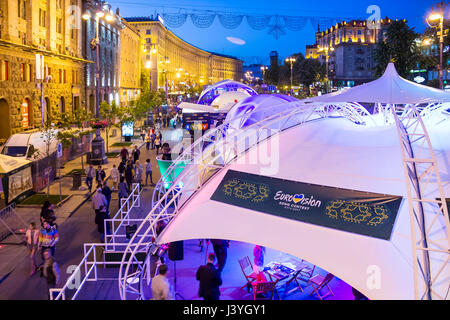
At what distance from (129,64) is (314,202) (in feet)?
256

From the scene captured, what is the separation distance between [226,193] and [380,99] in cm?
528

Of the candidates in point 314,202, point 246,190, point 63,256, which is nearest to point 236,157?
point 246,190

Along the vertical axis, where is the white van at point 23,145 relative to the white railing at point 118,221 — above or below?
above

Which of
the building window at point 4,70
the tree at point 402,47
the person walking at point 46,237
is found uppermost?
the tree at point 402,47

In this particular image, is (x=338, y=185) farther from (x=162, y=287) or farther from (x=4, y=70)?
(x=4, y=70)

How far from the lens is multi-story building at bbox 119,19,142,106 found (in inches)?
3039

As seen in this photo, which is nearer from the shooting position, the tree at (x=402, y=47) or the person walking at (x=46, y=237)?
the person walking at (x=46, y=237)

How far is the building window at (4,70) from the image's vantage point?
32809 millimetres

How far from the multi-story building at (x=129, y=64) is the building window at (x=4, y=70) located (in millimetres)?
37004

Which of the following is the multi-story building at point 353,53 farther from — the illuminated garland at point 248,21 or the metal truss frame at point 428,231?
the metal truss frame at point 428,231

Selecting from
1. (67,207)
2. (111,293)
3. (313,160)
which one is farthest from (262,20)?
(111,293)

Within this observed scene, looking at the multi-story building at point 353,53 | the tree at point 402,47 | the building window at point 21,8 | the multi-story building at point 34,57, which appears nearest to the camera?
the multi-story building at point 34,57

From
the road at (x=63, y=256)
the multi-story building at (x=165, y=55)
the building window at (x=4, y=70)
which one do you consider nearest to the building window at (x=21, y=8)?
the building window at (x=4, y=70)
